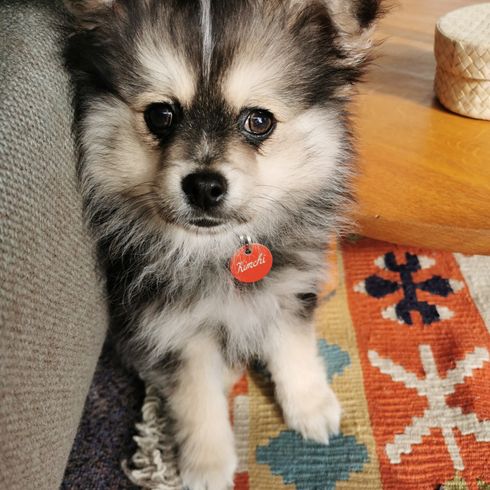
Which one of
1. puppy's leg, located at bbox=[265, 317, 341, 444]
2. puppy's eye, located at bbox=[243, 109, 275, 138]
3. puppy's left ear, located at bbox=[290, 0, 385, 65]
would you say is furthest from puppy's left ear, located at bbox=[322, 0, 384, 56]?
puppy's leg, located at bbox=[265, 317, 341, 444]

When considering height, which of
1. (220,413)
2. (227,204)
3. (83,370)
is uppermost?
(227,204)

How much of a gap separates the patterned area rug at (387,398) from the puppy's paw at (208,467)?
0.17 ft

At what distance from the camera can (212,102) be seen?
1163mm

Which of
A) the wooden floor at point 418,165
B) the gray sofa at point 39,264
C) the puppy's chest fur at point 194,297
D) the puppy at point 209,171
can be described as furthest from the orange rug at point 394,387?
the gray sofa at point 39,264

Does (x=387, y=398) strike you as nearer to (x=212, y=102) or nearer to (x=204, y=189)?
(x=204, y=189)

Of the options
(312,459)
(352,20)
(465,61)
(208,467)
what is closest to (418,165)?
(465,61)

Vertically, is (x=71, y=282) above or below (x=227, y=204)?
below

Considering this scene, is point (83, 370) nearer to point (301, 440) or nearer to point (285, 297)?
point (285, 297)

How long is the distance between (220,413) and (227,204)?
64 centimetres

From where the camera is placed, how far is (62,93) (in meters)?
1.18

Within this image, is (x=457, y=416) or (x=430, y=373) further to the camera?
(x=430, y=373)

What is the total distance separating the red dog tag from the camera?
1347mm

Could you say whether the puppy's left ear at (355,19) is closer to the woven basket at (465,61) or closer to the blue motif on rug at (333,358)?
the woven basket at (465,61)

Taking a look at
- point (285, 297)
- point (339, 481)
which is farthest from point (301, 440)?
point (285, 297)
